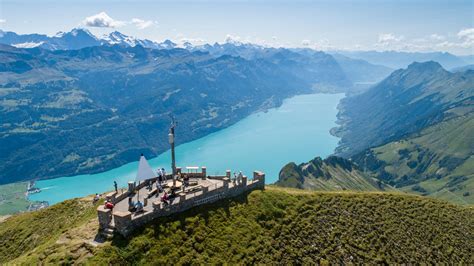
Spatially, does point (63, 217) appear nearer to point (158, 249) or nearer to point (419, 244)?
point (158, 249)

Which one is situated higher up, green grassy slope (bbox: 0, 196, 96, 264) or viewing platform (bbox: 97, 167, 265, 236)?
viewing platform (bbox: 97, 167, 265, 236)

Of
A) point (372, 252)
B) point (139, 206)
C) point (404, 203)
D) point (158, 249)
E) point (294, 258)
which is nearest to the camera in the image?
point (158, 249)

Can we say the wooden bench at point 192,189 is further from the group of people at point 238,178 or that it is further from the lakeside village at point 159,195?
the group of people at point 238,178

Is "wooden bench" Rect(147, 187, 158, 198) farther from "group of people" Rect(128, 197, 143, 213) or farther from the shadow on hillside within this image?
the shadow on hillside

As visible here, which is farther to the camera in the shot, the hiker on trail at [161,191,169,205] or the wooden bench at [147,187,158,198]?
the wooden bench at [147,187,158,198]

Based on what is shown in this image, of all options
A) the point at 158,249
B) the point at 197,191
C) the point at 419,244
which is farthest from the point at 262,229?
the point at 419,244

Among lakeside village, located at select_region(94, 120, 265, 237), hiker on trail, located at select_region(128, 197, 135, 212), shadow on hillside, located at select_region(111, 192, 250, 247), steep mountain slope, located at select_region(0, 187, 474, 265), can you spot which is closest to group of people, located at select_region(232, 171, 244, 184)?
lakeside village, located at select_region(94, 120, 265, 237)

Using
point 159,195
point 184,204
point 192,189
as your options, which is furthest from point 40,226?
point 184,204

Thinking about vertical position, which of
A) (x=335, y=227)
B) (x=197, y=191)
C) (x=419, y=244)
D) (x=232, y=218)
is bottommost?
(x=419, y=244)

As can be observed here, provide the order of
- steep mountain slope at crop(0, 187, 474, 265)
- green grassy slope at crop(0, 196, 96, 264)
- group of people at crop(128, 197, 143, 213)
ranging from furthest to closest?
1. green grassy slope at crop(0, 196, 96, 264)
2. group of people at crop(128, 197, 143, 213)
3. steep mountain slope at crop(0, 187, 474, 265)
